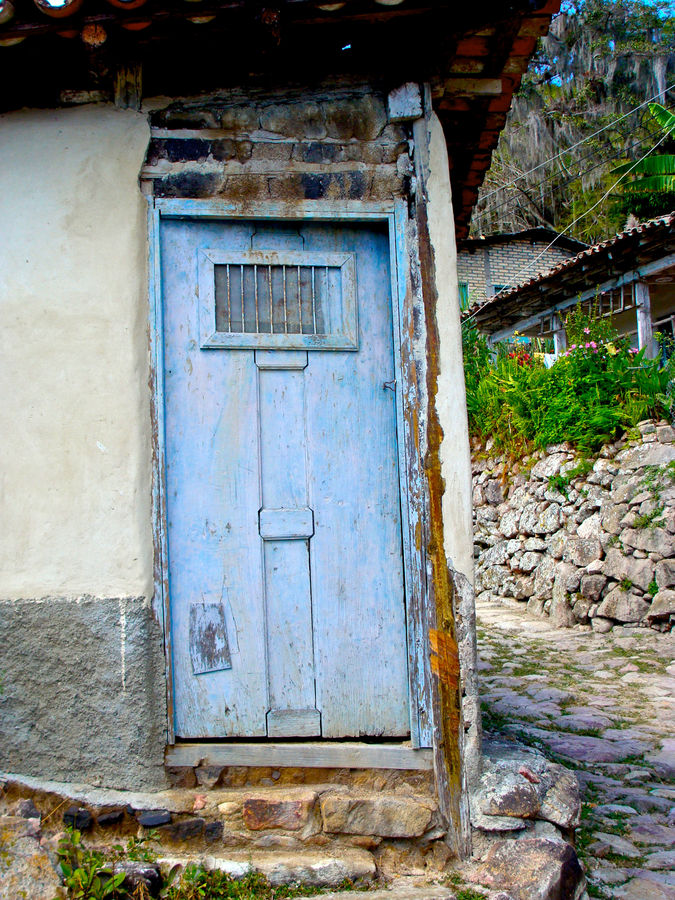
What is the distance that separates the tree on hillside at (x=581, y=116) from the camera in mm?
22812

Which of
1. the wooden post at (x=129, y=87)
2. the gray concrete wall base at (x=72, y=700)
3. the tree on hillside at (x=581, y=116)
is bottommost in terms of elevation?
the gray concrete wall base at (x=72, y=700)

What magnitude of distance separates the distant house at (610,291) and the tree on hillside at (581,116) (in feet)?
27.7

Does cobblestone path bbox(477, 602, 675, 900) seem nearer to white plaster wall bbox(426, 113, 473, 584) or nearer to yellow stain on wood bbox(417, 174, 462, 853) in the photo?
yellow stain on wood bbox(417, 174, 462, 853)

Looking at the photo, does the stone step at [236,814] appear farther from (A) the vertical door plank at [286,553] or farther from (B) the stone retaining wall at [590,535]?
(B) the stone retaining wall at [590,535]

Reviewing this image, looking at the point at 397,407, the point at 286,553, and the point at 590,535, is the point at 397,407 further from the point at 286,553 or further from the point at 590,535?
the point at 590,535

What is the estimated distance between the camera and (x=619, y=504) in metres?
8.16

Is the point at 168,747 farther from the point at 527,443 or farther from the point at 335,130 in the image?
the point at 527,443

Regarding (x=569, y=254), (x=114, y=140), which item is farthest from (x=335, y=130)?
(x=569, y=254)

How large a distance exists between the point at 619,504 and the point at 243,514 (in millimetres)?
6209

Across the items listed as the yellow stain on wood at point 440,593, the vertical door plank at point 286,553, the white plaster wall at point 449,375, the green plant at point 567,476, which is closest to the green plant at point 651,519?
the green plant at point 567,476

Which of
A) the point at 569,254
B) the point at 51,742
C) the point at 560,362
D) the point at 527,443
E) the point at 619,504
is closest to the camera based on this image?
the point at 51,742

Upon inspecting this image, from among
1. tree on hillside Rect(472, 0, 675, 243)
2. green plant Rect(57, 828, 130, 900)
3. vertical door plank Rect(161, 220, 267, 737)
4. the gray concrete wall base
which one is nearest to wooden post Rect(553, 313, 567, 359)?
tree on hillside Rect(472, 0, 675, 243)

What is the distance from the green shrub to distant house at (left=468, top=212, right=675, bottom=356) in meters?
1.28

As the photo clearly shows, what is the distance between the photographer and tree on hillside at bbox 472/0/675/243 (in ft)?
74.8
